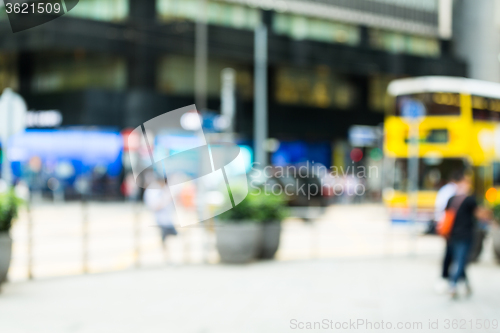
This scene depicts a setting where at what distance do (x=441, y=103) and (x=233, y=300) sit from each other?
1031 cm

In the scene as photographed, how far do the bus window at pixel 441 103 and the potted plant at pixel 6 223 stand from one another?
11.2m

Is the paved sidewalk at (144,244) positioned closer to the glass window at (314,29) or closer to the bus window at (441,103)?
the bus window at (441,103)

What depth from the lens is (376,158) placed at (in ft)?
140

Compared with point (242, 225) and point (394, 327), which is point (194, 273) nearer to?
point (242, 225)

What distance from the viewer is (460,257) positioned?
8469 millimetres

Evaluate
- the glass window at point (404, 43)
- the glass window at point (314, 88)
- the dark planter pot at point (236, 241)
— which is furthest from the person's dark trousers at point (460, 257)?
the glass window at point (404, 43)

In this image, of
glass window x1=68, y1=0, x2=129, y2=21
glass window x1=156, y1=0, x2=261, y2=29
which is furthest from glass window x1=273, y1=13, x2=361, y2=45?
glass window x1=68, y1=0, x2=129, y2=21

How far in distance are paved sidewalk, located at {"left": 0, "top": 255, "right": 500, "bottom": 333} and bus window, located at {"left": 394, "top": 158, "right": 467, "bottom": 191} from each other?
5.77 m

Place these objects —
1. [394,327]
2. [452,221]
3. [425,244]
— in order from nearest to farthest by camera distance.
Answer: [394,327]
[452,221]
[425,244]

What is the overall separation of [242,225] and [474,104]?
26.2ft

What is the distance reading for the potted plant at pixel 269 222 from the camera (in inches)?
471

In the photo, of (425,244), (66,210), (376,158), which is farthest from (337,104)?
(425,244)

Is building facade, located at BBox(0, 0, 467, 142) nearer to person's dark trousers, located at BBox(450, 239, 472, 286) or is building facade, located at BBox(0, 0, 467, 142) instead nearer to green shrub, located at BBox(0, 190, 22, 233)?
person's dark trousers, located at BBox(450, 239, 472, 286)

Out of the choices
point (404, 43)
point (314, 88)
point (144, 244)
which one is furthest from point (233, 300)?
point (404, 43)
